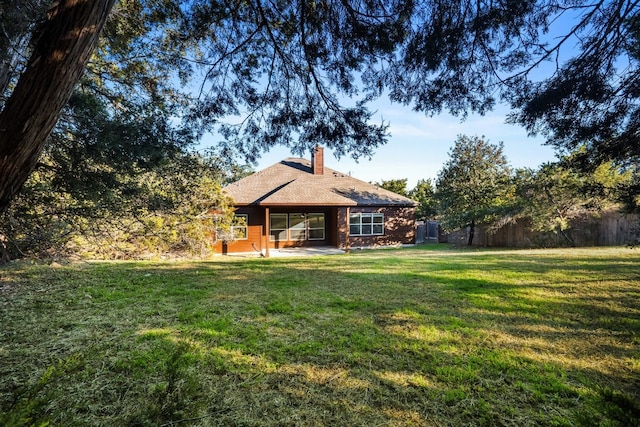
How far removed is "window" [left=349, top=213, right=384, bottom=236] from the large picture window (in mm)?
1750

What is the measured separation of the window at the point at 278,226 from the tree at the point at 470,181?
365 inches

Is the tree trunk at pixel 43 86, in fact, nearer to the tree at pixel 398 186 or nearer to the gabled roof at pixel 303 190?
the gabled roof at pixel 303 190

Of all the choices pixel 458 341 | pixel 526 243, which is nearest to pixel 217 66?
pixel 458 341

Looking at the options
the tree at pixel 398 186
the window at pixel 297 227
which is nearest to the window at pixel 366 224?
the window at pixel 297 227

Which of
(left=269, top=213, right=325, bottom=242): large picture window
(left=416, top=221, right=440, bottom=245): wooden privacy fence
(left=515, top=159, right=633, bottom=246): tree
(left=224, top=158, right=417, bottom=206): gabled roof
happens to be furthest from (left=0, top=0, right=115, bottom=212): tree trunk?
(left=416, top=221, right=440, bottom=245): wooden privacy fence

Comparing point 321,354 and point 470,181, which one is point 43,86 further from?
point 470,181

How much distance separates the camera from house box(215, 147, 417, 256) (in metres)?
16.0

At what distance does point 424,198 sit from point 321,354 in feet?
82.0

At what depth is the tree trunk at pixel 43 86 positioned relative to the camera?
63.2 inches

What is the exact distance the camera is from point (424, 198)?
26.2 meters

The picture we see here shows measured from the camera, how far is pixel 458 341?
3.25 m

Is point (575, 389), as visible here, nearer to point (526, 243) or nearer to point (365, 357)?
point (365, 357)

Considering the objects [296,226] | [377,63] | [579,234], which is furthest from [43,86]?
[579,234]

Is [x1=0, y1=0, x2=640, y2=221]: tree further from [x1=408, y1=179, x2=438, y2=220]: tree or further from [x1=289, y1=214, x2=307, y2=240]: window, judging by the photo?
[x1=408, y1=179, x2=438, y2=220]: tree
